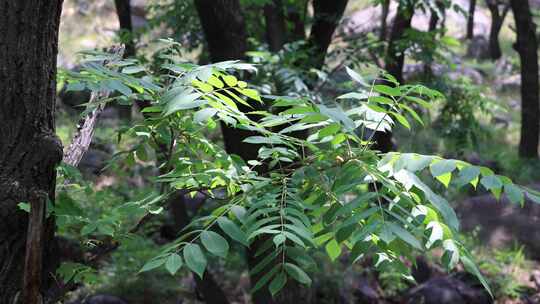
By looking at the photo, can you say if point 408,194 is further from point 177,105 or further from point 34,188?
point 34,188

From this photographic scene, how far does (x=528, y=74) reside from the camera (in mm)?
12102

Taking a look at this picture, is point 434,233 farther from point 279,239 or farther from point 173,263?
point 173,263

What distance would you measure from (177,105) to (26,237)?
0.68 m

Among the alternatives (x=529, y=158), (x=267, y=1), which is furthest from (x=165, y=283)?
(x=529, y=158)

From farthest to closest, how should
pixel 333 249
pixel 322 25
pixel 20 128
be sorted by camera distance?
pixel 322 25 < pixel 333 249 < pixel 20 128

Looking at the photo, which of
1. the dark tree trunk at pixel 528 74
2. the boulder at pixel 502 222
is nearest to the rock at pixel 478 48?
the dark tree trunk at pixel 528 74

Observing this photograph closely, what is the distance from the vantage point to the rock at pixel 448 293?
27.1 feet

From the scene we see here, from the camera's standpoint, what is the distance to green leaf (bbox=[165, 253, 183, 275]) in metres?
1.69

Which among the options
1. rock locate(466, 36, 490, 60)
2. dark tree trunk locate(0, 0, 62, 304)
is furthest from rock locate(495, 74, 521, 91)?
dark tree trunk locate(0, 0, 62, 304)

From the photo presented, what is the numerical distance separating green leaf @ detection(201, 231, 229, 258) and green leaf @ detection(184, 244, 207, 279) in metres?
0.03

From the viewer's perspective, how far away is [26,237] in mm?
2123

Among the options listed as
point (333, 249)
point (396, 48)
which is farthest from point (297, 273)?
point (396, 48)

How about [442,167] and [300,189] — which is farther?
[300,189]

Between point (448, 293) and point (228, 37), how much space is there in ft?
16.8
